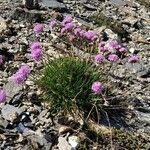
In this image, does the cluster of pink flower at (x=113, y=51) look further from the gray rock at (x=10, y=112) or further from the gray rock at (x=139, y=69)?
the gray rock at (x=10, y=112)

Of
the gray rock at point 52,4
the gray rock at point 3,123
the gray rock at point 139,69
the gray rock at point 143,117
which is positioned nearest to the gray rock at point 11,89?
the gray rock at point 3,123

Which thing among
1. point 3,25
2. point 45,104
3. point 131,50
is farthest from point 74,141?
point 131,50

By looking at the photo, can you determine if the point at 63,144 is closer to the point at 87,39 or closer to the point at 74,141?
the point at 74,141

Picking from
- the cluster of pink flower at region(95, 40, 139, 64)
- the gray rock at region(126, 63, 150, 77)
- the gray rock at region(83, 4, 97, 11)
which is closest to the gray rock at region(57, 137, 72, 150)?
the cluster of pink flower at region(95, 40, 139, 64)

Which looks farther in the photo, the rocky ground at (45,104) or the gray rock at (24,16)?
the gray rock at (24,16)

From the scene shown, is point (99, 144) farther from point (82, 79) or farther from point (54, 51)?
point (54, 51)

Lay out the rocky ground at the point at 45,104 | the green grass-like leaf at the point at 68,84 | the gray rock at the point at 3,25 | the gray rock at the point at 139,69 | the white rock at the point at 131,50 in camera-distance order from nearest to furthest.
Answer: the rocky ground at the point at 45,104 → the green grass-like leaf at the point at 68,84 → the gray rock at the point at 139,69 → the gray rock at the point at 3,25 → the white rock at the point at 131,50

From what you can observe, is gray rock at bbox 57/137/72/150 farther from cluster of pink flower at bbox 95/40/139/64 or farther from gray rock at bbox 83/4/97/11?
gray rock at bbox 83/4/97/11

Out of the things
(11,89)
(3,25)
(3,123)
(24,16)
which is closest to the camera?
(3,123)

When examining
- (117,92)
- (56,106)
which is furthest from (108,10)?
(56,106)
